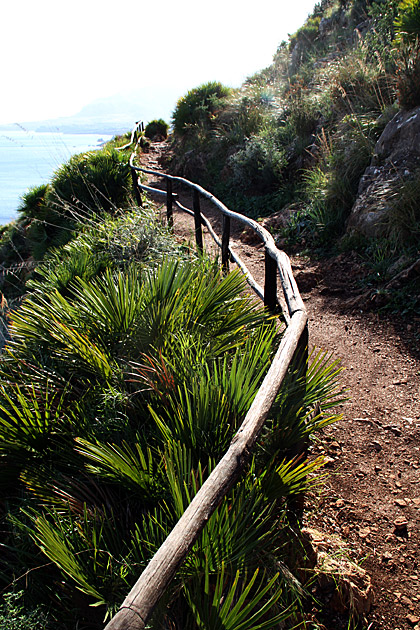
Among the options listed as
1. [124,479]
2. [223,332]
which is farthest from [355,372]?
[124,479]

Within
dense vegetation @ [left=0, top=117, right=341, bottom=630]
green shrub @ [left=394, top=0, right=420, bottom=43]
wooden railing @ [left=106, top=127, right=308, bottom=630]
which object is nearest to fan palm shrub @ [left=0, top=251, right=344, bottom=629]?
dense vegetation @ [left=0, top=117, right=341, bottom=630]

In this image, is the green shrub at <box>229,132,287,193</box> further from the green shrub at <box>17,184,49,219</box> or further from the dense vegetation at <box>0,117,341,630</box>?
the dense vegetation at <box>0,117,341,630</box>

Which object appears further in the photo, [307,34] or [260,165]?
[307,34]

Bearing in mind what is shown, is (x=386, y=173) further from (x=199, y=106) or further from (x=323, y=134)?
(x=199, y=106)

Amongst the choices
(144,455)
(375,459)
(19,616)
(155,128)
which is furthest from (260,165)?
(155,128)

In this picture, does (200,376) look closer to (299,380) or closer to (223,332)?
(299,380)

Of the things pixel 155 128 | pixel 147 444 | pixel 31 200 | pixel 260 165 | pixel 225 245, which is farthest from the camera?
pixel 155 128

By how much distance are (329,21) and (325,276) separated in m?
13.4

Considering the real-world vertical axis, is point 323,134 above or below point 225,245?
above

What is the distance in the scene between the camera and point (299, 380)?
91.4 inches

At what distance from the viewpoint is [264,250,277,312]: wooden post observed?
3.30 meters

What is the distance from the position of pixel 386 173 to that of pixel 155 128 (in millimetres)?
17718

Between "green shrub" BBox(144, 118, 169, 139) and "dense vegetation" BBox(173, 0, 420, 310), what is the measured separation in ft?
18.6

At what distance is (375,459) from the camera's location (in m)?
3.03
